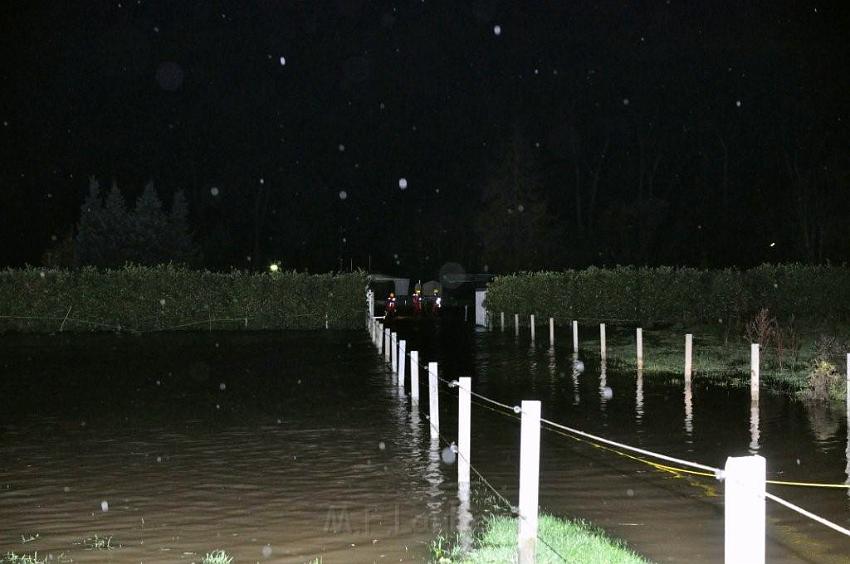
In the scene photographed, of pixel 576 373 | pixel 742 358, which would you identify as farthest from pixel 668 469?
pixel 742 358

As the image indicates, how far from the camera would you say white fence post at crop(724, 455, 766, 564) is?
190 inches

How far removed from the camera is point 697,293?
48.3 metres

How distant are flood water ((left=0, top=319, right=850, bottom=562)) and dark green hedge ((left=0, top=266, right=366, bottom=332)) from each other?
26.8 m

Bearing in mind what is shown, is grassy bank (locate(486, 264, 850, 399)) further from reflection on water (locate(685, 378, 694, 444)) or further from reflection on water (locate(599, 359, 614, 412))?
reflection on water (locate(685, 378, 694, 444))

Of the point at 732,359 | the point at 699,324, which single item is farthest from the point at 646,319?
the point at 732,359

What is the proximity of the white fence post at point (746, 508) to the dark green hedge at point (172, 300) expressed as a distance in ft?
160

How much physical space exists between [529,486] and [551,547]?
685 mm

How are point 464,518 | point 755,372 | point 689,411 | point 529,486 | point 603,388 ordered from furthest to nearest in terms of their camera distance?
point 603,388 < point 755,372 < point 689,411 < point 464,518 < point 529,486

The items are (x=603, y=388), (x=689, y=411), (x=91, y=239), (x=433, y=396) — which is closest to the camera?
(x=433, y=396)

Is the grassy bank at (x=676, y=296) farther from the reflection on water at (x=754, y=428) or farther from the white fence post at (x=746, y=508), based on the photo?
the white fence post at (x=746, y=508)

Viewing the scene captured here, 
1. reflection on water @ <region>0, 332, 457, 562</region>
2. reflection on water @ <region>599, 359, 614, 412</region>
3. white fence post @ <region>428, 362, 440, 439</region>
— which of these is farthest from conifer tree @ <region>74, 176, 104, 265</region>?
white fence post @ <region>428, 362, 440, 439</region>

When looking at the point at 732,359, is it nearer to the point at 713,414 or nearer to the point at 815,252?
the point at 713,414

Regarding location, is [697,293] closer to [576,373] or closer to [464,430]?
[576,373]

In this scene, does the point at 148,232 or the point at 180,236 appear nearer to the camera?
the point at 148,232
